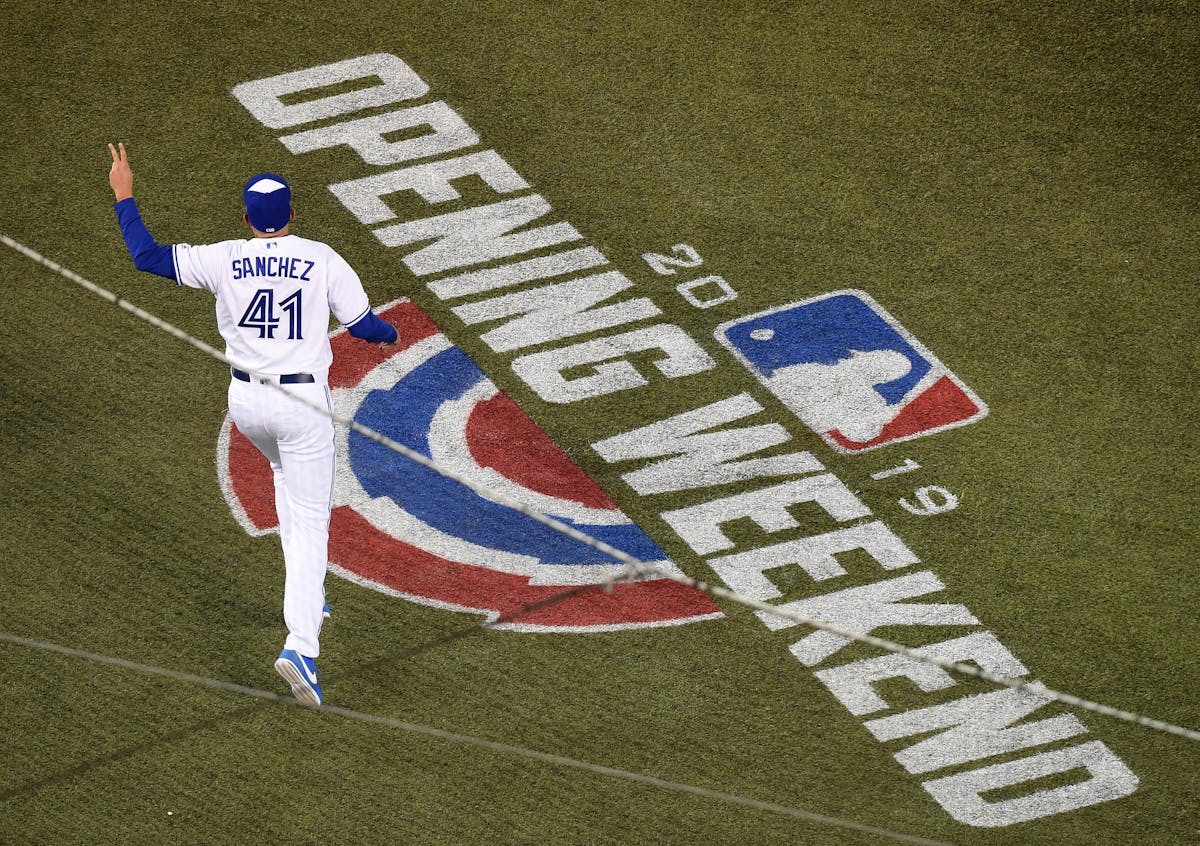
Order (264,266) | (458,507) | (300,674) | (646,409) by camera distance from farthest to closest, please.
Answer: (646,409) → (458,507) → (300,674) → (264,266)

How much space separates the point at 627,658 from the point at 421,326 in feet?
7.25

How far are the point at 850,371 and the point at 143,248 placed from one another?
3.16 metres

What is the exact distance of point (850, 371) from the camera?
26.7 feet

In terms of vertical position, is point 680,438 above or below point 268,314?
below

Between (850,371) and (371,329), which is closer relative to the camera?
(371,329)

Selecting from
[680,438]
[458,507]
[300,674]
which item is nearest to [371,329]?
[300,674]

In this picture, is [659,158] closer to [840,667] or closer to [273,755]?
[840,667]

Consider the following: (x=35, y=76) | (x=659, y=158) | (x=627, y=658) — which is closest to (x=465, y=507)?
(x=627, y=658)

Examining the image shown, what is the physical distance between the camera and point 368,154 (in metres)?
9.45

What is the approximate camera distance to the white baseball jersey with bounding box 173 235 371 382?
20.3 ft

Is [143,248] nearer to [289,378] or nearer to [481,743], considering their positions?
[289,378]

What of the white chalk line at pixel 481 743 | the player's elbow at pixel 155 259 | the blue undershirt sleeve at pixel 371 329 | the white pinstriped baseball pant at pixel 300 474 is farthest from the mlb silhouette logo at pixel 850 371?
the player's elbow at pixel 155 259

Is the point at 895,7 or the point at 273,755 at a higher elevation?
the point at 895,7

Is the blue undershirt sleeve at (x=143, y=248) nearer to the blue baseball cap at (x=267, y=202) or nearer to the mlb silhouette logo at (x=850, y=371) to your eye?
the blue baseball cap at (x=267, y=202)
